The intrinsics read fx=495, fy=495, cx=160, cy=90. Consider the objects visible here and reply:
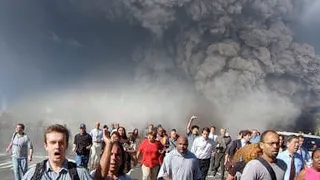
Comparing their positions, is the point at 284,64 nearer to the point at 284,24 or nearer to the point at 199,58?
the point at 284,24

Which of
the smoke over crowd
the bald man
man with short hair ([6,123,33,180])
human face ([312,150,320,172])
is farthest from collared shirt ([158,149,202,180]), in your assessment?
the smoke over crowd

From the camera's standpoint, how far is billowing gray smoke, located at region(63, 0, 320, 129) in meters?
41.4

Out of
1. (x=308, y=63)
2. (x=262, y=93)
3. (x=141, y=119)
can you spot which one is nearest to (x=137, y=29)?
(x=141, y=119)

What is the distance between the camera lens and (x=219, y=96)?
140 ft

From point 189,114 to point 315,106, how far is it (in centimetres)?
1150

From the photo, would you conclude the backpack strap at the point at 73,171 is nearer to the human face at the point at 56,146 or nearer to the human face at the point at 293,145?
the human face at the point at 56,146

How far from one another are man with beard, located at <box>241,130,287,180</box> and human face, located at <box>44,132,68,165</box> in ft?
5.76

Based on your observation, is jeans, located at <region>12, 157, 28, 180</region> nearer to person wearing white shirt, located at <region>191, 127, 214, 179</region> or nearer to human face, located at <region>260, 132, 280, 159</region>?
person wearing white shirt, located at <region>191, 127, 214, 179</region>

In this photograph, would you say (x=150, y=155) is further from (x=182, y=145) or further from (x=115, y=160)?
(x=115, y=160)

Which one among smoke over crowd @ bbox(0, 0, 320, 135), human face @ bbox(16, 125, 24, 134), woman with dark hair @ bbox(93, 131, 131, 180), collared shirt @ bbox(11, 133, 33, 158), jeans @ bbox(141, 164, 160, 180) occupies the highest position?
smoke over crowd @ bbox(0, 0, 320, 135)

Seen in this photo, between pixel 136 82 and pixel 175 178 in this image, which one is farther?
pixel 136 82

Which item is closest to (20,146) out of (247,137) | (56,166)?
(247,137)

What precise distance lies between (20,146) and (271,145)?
8.04m

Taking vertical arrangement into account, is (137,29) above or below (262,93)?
above
